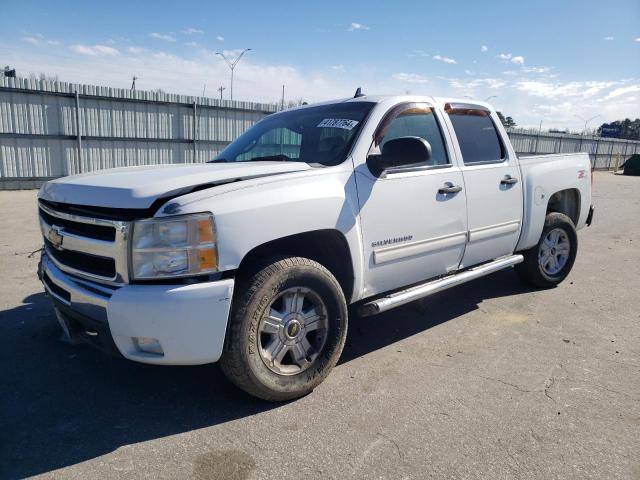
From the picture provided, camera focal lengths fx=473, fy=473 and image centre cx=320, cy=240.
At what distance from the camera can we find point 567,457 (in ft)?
7.95

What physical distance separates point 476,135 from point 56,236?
3.50m

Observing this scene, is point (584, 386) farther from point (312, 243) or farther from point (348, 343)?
point (312, 243)

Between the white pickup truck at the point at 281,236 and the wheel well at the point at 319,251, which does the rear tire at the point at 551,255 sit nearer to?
the white pickup truck at the point at 281,236

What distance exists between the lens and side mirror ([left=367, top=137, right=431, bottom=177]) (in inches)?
125

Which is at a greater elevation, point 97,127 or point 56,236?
point 97,127

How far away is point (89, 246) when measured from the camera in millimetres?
2617

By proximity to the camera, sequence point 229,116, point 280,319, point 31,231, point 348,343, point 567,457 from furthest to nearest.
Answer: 1. point 229,116
2. point 31,231
3. point 348,343
4. point 280,319
5. point 567,457

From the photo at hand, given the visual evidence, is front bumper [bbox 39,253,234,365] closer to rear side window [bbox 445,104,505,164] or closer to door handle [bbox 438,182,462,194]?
door handle [bbox 438,182,462,194]

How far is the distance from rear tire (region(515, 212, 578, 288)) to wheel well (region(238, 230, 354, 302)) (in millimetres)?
2798

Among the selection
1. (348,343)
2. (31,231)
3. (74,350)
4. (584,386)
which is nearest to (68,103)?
(31,231)

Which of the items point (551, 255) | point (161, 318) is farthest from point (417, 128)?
point (551, 255)

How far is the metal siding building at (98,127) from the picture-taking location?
42.4 feet

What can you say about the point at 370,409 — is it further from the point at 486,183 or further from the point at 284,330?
the point at 486,183

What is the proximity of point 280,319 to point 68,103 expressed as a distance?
13495mm
